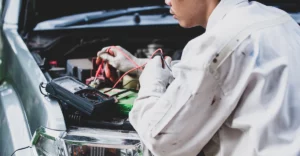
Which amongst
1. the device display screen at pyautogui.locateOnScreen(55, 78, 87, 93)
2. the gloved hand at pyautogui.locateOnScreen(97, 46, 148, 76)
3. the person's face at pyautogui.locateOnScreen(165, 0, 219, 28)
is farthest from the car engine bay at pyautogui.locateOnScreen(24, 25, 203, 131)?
the person's face at pyautogui.locateOnScreen(165, 0, 219, 28)

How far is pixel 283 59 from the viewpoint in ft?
2.80

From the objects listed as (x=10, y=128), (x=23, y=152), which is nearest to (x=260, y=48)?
(x=23, y=152)

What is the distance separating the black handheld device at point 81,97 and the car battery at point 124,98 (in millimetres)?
26

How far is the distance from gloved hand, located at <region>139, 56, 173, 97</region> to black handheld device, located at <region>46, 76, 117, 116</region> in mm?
162

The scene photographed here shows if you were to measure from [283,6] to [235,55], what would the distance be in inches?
64.5

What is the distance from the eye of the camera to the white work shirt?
808 mm

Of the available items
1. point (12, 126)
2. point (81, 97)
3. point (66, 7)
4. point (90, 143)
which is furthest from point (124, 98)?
point (66, 7)

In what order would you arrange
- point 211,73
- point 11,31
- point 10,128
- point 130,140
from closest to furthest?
point 211,73
point 130,140
point 10,128
point 11,31

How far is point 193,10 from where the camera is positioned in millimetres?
972

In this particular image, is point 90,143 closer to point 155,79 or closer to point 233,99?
point 155,79

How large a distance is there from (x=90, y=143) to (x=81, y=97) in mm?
198

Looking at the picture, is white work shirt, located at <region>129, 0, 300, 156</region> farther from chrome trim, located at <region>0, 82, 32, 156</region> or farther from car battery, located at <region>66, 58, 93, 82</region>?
car battery, located at <region>66, 58, 93, 82</region>

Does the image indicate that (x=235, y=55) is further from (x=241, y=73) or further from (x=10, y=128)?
(x=10, y=128)

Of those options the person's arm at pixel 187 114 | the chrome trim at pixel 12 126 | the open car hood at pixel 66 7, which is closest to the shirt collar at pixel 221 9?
the person's arm at pixel 187 114
